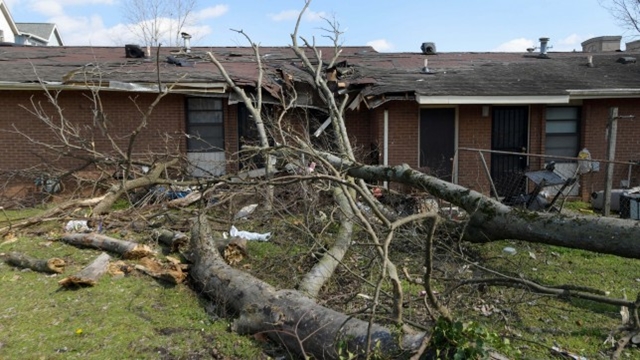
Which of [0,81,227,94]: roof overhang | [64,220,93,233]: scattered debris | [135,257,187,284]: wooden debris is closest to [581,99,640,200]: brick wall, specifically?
[0,81,227,94]: roof overhang

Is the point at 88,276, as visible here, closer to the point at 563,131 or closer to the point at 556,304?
the point at 556,304

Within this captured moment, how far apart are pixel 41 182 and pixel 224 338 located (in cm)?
818

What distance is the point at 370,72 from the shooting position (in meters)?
12.6

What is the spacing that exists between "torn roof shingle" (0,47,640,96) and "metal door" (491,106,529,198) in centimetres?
73

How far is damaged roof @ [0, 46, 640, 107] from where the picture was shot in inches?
439

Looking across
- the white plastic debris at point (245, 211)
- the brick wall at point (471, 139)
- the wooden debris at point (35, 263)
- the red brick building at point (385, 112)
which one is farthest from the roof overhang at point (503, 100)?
the wooden debris at point (35, 263)

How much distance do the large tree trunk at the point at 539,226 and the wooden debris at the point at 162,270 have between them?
9.35 ft

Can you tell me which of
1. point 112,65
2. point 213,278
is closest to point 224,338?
point 213,278

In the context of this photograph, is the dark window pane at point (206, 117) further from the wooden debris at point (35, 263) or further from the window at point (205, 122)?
the wooden debris at point (35, 263)

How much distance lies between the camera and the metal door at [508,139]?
1223cm

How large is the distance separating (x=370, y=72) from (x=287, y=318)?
9204 millimetres

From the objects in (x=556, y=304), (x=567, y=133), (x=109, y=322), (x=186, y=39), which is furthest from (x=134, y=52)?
(x=556, y=304)

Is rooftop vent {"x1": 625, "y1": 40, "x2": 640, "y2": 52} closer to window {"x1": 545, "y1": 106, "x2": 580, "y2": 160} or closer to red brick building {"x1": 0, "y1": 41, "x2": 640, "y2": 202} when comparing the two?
red brick building {"x1": 0, "y1": 41, "x2": 640, "y2": 202}

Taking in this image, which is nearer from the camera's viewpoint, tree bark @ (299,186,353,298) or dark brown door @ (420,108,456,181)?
tree bark @ (299,186,353,298)
